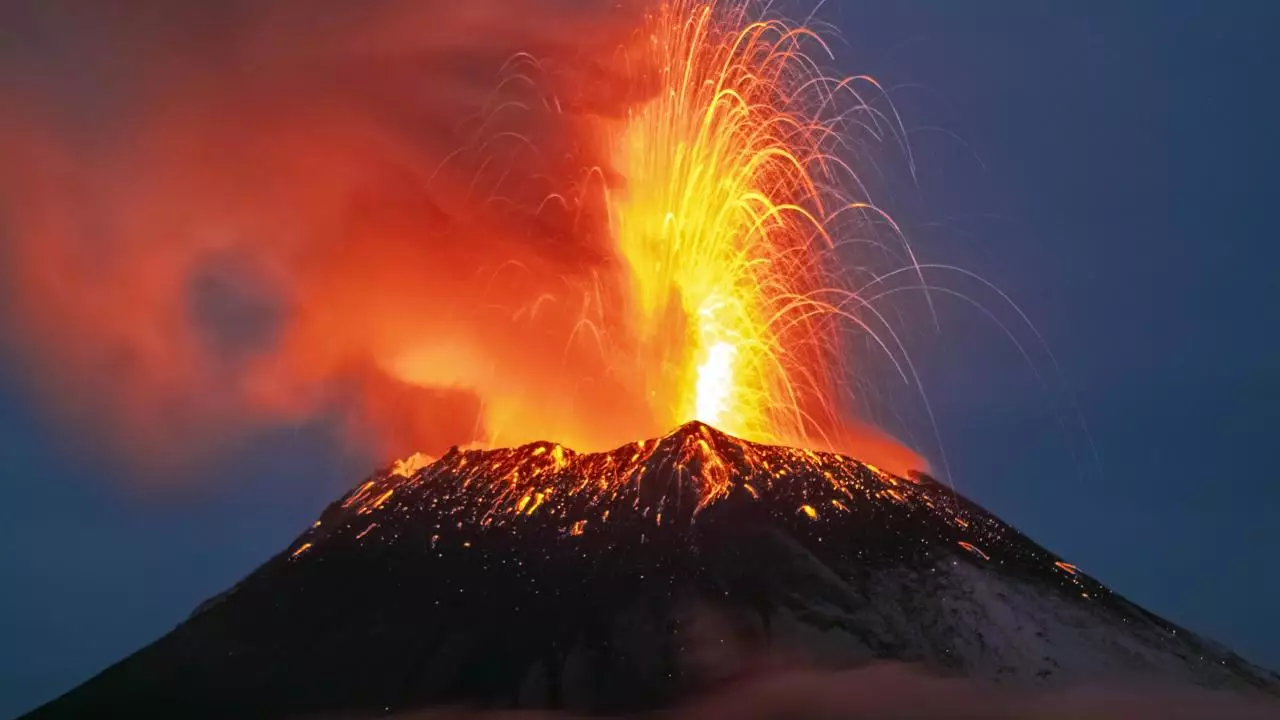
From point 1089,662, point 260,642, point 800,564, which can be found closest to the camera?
point 1089,662

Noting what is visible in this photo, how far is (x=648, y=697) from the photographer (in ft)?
194

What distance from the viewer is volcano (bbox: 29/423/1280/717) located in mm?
62094

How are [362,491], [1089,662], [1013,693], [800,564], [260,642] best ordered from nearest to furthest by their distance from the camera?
[1013,693]
[1089,662]
[800,564]
[260,642]
[362,491]

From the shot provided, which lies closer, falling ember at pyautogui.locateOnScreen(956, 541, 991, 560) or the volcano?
the volcano

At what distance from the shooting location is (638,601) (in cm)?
6469

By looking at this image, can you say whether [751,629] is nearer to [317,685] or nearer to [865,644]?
[865,644]

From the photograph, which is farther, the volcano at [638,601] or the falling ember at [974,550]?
the falling ember at [974,550]

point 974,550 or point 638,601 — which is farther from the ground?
point 974,550

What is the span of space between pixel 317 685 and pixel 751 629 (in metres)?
24.4

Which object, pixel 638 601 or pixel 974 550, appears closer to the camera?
pixel 638 601

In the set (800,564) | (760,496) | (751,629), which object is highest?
(760,496)

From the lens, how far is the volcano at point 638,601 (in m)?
62.1

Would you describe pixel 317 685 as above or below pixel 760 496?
below

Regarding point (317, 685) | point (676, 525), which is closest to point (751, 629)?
point (676, 525)
